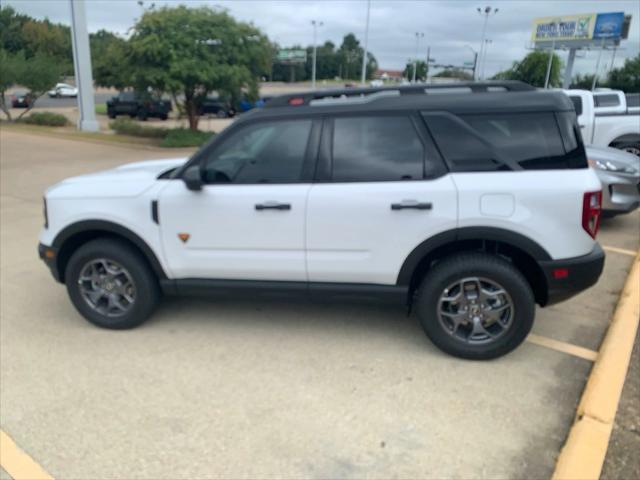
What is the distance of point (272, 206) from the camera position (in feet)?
11.9

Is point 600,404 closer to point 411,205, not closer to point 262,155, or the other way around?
point 411,205

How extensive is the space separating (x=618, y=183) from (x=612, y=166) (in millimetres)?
276

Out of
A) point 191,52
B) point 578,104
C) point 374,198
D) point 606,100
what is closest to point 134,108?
point 191,52

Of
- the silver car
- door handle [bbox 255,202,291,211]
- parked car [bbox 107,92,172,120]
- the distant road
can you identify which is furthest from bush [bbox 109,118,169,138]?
the distant road

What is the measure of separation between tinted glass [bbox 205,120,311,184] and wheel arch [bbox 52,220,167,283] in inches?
28.6

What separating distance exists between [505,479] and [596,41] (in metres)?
80.7

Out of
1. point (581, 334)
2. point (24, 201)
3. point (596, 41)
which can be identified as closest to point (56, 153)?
point (24, 201)

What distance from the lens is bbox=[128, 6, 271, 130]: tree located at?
15.2 m

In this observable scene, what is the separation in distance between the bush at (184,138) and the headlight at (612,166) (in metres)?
12.3

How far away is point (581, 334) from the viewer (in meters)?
4.14

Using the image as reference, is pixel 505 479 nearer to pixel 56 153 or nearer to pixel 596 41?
pixel 56 153

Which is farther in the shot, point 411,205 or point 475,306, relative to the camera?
point 475,306

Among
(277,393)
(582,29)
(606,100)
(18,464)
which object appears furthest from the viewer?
(582,29)

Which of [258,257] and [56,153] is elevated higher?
[258,257]
